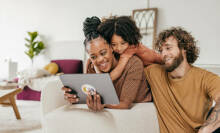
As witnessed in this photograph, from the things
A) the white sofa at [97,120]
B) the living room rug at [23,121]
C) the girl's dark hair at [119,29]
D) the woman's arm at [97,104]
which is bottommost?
the living room rug at [23,121]

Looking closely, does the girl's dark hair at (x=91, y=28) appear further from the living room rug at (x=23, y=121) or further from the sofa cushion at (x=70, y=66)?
the sofa cushion at (x=70, y=66)

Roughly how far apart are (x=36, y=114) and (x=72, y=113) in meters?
1.99

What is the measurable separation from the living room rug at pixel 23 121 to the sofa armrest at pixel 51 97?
1.19 m

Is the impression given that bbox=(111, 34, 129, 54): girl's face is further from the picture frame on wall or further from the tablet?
the picture frame on wall

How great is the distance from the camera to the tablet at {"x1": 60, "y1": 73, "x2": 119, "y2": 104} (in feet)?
2.89

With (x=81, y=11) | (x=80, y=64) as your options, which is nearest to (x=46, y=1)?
(x=81, y=11)

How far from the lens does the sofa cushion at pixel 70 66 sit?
361cm

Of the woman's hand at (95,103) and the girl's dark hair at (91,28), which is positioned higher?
the girl's dark hair at (91,28)

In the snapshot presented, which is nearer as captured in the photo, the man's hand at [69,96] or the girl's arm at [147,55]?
the man's hand at [69,96]

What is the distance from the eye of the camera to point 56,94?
3.48 feet

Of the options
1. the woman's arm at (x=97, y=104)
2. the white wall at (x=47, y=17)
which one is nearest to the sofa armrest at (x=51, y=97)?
the woman's arm at (x=97, y=104)

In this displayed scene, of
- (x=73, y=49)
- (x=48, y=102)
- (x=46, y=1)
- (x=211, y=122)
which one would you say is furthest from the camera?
(x=46, y=1)

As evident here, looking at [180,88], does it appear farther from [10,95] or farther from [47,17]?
[47,17]

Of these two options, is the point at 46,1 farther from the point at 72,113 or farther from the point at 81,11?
the point at 72,113
